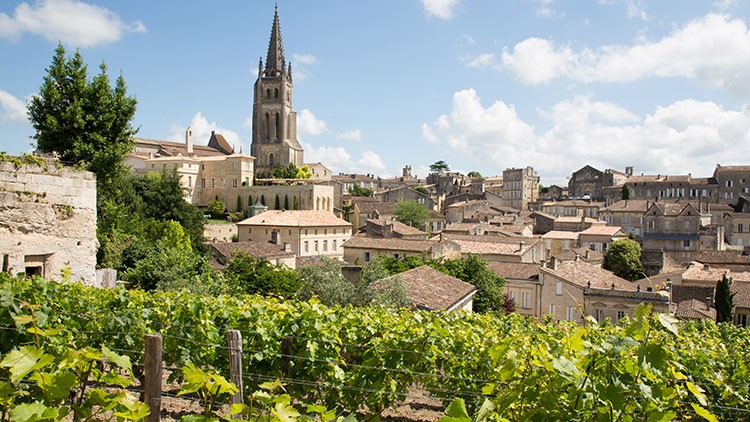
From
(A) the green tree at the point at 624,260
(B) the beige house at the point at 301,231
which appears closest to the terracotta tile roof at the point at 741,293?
A: (A) the green tree at the point at 624,260

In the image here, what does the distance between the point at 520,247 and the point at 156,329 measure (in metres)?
34.8

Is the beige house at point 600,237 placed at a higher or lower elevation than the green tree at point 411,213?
lower

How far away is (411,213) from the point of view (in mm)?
72750

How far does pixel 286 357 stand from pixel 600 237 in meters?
54.3

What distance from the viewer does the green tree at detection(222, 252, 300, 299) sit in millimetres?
24902

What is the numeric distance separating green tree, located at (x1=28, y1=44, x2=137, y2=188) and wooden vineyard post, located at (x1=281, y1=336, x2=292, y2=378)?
18155 millimetres

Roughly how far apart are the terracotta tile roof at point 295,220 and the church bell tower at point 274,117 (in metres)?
39.5

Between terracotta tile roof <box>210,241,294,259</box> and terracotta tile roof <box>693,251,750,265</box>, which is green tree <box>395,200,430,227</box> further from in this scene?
terracotta tile roof <box>210,241,294,259</box>

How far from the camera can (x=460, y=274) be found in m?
31.3

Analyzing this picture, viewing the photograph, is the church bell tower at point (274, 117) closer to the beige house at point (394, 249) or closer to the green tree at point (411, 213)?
the green tree at point (411, 213)

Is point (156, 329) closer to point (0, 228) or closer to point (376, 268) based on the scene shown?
point (0, 228)

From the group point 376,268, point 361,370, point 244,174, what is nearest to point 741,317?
point 376,268

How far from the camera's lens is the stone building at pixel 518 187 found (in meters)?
100

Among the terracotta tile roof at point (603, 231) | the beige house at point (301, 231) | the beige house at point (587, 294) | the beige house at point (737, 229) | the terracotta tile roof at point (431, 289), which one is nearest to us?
the terracotta tile roof at point (431, 289)
